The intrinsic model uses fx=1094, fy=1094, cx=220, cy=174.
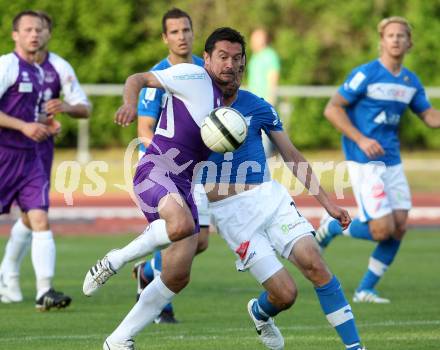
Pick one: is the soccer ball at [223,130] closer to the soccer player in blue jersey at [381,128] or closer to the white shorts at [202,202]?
the white shorts at [202,202]

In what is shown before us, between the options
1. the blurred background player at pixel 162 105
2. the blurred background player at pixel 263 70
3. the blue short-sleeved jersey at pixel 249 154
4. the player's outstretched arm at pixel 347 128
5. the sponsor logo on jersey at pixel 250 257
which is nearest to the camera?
the sponsor logo on jersey at pixel 250 257

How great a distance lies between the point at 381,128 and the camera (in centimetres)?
1037

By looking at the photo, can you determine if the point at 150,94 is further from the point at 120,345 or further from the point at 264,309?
the point at 120,345

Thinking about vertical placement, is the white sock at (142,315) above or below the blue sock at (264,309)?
above

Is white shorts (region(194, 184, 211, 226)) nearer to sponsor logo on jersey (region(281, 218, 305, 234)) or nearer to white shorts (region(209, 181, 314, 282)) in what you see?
white shorts (region(209, 181, 314, 282))

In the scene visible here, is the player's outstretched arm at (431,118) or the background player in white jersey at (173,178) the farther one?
the player's outstretched arm at (431,118)

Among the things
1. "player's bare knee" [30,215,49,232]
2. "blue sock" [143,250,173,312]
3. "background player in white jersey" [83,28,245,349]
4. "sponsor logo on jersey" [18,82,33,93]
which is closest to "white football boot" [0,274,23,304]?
"player's bare knee" [30,215,49,232]

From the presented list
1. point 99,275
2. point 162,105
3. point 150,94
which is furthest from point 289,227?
point 150,94

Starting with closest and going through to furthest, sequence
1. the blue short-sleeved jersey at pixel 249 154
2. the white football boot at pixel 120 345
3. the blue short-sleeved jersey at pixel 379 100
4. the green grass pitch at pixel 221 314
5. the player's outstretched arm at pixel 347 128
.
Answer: the white football boot at pixel 120 345, the blue short-sleeved jersey at pixel 249 154, the green grass pitch at pixel 221 314, the player's outstretched arm at pixel 347 128, the blue short-sleeved jersey at pixel 379 100

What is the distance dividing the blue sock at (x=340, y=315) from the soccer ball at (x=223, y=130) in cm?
109

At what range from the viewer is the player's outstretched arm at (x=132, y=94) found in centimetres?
620

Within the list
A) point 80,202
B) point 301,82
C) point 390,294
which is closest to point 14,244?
point 390,294

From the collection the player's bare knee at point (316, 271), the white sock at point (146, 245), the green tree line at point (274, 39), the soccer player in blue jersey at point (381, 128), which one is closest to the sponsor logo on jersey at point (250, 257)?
the player's bare knee at point (316, 271)

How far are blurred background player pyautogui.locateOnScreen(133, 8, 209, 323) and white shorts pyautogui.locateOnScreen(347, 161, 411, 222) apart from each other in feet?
6.69
